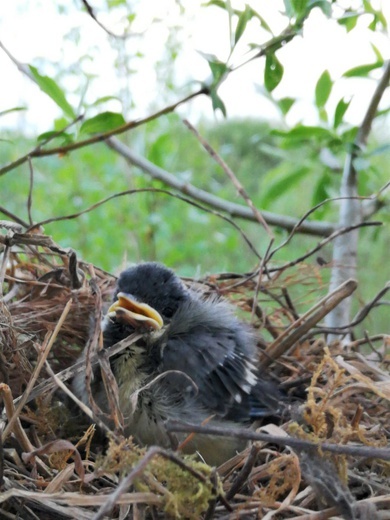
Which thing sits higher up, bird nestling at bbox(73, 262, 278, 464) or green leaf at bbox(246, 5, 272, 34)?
green leaf at bbox(246, 5, 272, 34)

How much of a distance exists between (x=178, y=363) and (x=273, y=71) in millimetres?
402

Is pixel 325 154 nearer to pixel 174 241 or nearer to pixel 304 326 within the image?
pixel 304 326

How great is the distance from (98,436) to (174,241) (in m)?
1.63

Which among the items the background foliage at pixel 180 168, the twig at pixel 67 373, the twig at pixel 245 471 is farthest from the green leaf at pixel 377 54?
the twig at pixel 245 471

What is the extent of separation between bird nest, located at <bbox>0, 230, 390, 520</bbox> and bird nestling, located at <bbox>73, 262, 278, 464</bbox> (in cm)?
5

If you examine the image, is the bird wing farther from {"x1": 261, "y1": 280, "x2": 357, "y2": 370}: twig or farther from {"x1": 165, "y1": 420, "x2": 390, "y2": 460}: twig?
{"x1": 165, "y1": 420, "x2": 390, "y2": 460}: twig

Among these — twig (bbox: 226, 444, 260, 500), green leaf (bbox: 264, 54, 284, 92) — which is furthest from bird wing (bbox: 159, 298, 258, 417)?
green leaf (bbox: 264, 54, 284, 92)

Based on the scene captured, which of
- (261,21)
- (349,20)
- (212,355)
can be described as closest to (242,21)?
(261,21)

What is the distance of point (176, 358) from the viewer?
0.79 meters

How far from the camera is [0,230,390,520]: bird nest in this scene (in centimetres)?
48

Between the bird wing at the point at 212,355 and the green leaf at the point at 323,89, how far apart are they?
16.3 inches

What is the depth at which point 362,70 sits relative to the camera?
101 centimetres

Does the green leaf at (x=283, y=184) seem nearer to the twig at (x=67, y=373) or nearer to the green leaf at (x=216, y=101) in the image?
the green leaf at (x=216, y=101)

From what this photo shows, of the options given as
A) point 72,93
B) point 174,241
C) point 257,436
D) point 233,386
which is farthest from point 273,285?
point 174,241
